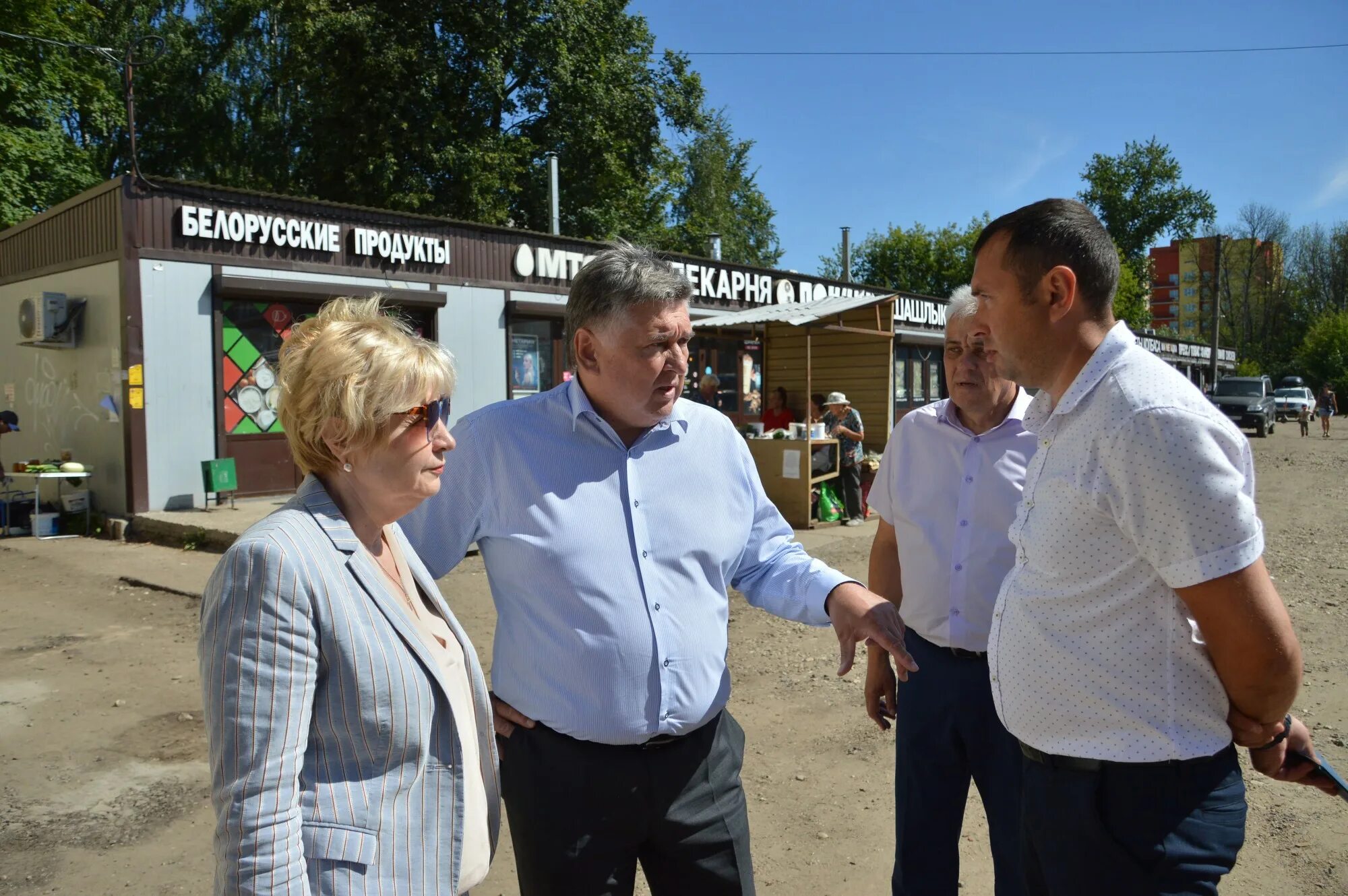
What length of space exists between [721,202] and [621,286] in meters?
43.7

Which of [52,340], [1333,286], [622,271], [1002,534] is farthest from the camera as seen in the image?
[1333,286]

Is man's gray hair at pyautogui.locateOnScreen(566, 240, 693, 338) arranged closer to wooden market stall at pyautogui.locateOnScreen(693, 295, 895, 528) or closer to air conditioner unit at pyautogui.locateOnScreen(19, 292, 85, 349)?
wooden market stall at pyautogui.locateOnScreen(693, 295, 895, 528)

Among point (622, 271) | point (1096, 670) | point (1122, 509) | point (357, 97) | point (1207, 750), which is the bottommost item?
point (1207, 750)

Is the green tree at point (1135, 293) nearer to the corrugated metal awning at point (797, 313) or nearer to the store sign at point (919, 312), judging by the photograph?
the store sign at point (919, 312)

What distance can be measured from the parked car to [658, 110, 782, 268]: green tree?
23201 millimetres

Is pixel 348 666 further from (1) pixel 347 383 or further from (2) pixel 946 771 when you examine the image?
(2) pixel 946 771

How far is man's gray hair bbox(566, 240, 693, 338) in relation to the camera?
88.7 inches

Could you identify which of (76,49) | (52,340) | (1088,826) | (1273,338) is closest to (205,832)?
(1088,826)

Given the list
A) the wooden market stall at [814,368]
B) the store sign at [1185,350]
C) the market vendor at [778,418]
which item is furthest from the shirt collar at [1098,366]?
the store sign at [1185,350]

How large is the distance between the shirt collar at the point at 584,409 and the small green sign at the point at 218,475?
1116 cm

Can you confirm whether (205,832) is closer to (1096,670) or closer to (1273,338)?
(1096,670)

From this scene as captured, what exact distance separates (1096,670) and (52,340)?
46.9ft

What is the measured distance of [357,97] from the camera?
2527 centimetres

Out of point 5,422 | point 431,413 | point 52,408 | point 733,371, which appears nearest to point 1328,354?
point 733,371
